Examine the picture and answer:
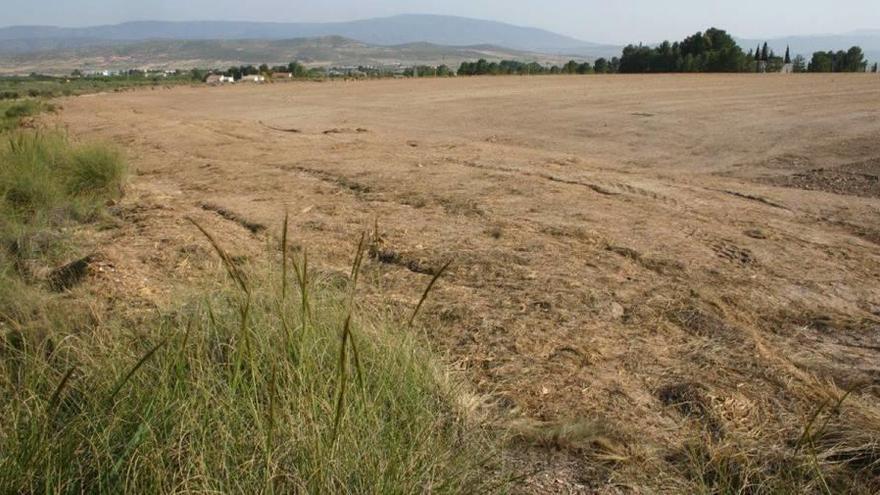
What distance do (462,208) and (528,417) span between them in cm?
480

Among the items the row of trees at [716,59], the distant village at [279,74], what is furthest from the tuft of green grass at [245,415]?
the row of trees at [716,59]

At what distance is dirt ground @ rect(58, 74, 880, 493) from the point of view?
13.2 ft

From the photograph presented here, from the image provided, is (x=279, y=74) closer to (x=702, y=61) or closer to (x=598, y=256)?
(x=702, y=61)

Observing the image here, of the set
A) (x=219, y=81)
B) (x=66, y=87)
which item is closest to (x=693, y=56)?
(x=219, y=81)

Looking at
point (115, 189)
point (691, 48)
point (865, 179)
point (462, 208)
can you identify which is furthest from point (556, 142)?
point (691, 48)

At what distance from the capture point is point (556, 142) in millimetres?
15688

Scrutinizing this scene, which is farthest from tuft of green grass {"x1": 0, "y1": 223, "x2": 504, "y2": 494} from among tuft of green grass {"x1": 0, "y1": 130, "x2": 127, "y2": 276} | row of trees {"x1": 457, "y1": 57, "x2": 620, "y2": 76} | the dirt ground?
row of trees {"x1": 457, "y1": 57, "x2": 620, "y2": 76}

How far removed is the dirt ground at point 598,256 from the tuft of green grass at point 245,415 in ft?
2.05

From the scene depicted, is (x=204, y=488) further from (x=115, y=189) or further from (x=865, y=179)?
(x=865, y=179)

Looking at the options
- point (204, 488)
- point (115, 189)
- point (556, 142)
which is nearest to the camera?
point (204, 488)

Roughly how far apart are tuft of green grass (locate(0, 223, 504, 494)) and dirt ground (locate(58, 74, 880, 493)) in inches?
24.6

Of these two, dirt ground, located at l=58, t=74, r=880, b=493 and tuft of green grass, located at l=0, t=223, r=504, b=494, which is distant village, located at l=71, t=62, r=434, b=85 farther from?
tuft of green grass, located at l=0, t=223, r=504, b=494

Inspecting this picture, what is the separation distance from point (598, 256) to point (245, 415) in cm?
430

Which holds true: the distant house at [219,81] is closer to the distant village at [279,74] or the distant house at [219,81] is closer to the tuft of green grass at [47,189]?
the distant village at [279,74]
